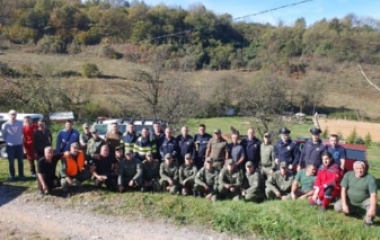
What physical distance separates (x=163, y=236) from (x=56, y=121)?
803 inches

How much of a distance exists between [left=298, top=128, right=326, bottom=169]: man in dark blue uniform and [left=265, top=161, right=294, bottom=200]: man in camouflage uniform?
555mm

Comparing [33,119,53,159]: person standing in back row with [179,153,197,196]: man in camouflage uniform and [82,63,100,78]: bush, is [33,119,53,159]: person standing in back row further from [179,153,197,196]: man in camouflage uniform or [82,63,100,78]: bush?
[82,63,100,78]: bush

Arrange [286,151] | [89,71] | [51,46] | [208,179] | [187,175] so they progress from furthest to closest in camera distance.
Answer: [51,46] → [89,71] → [187,175] → [286,151] → [208,179]

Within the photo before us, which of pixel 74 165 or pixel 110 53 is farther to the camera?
pixel 110 53

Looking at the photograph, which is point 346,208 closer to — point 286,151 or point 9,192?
point 286,151

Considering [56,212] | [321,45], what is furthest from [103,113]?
[321,45]

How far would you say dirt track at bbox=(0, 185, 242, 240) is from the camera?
307 inches

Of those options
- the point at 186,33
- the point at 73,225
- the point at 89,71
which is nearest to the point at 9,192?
the point at 73,225

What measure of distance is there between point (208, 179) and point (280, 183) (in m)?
1.42

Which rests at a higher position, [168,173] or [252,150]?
[252,150]

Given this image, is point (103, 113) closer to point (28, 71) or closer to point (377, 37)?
point (28, 71)

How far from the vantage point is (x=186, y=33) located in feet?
198

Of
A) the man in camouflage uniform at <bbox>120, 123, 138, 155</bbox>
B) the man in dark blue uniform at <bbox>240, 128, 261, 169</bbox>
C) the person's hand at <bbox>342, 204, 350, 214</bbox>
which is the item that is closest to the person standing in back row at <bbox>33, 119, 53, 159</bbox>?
the man in camouflage uniform at <bbox>120, 123, 138, 155</bbox>

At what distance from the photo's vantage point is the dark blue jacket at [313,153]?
30.0 ft
